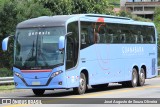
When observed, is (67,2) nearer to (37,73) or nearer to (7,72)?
(7,72)

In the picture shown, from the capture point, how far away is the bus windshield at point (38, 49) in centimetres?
1975

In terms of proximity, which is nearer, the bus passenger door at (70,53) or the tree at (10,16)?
the bus passenger door at (70,53)

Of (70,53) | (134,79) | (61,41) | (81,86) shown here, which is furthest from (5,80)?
(61,41)

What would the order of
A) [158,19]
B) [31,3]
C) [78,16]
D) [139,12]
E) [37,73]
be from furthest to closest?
[139,12]
[158,19]
[31,3]
[78,16]
[37,73]

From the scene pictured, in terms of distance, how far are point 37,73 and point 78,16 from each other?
10.9 ft

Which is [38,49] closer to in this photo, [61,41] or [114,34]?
[61,41]

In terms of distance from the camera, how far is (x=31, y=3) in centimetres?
3709

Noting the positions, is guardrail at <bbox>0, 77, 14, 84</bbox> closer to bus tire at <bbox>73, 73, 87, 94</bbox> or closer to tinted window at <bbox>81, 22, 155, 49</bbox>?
tinted window at <bbox>81, 22, 155, 49</bbox>

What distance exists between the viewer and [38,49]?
65.4ft

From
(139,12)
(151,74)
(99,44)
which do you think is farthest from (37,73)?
(139,12)

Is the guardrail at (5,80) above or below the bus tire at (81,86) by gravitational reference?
below

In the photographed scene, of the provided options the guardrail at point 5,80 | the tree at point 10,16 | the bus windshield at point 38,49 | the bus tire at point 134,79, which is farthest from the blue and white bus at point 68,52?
the tree at point 10,16

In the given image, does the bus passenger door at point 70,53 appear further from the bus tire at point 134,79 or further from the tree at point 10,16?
the tree at point 10,16

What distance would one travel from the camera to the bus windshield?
19.8 m
